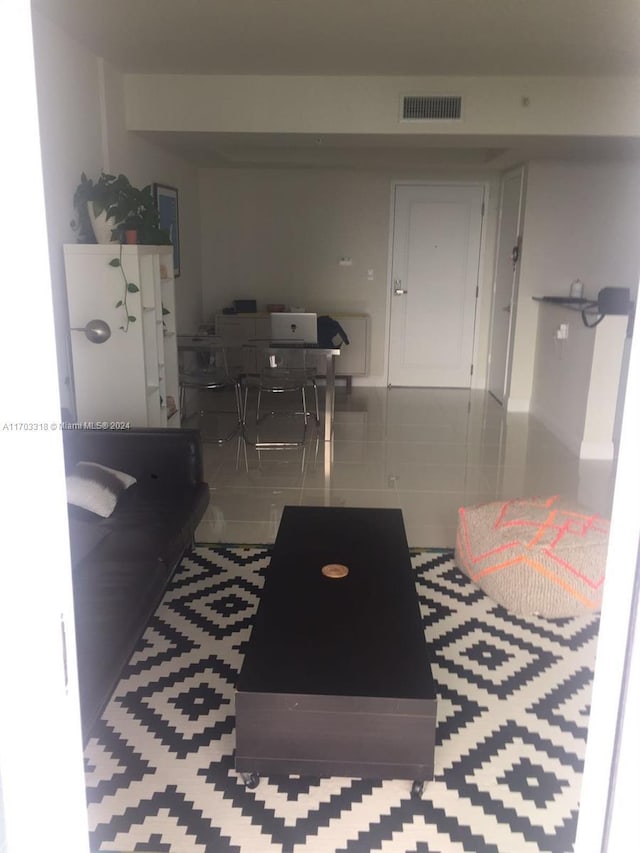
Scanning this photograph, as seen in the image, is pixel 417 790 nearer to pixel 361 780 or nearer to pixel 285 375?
pixel 361 780

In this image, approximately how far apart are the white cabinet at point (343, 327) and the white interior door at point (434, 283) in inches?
16.5

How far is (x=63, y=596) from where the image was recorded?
912mm

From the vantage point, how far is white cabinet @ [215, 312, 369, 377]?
289 inches

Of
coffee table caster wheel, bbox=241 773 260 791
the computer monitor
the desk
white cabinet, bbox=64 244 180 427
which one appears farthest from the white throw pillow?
the computer monitor

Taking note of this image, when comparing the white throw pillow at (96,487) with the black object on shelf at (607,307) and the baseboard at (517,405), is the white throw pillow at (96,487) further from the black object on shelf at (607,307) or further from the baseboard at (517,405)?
the baseboard at (517,405)

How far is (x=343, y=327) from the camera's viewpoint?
7410 mm

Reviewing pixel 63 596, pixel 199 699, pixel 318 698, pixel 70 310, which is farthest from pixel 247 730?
pixel 70 310

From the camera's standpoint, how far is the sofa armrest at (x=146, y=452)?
316 centimetres

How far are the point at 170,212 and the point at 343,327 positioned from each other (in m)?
2.19

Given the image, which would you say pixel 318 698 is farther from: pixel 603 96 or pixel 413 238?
pixel 413 238

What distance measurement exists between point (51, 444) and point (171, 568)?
1845 mm

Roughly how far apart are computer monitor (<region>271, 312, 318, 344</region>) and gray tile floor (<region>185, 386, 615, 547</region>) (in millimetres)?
759

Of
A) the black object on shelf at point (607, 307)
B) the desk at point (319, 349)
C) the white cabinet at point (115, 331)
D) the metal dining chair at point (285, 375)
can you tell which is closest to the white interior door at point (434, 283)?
the metal dining chair at point (285, 375)

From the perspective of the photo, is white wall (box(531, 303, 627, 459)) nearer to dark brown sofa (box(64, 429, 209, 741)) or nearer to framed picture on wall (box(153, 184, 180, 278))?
dark brown sofa (box(64, 429, 209, 741))
